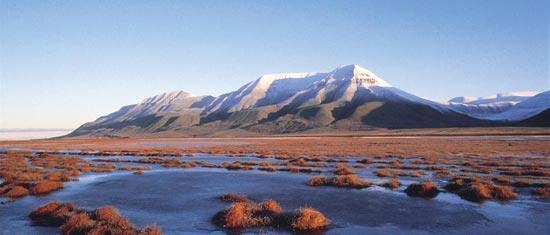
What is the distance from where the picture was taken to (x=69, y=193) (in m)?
32.3

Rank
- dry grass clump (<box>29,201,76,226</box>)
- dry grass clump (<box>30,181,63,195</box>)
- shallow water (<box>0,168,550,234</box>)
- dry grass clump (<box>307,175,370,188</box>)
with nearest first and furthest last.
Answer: shallow water (<box>0,168,550,234</box>) → dry grass clump (<box>29,201,76,226</box>) → dry grass clump (<box>30,181,63,195</box>) → dry grass clump (<box>307,175,370,188</box>)

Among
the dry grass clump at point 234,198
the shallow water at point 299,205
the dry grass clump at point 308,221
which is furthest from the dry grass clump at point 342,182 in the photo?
the dry grass clump at point 308,221

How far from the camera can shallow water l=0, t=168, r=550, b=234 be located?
21.4m

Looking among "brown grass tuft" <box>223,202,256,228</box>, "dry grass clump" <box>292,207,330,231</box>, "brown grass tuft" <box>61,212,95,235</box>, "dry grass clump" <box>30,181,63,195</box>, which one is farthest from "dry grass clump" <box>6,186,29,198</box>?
"dry grass clump" <box>292,207,330,231</box>

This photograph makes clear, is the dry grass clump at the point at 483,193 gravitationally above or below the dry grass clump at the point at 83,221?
below

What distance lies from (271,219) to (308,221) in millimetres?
1997

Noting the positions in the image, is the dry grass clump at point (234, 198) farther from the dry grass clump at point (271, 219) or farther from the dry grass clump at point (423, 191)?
the dry grass clump at point (423, 191)

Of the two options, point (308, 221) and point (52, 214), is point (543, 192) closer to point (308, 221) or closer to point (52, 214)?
point (308, 221)

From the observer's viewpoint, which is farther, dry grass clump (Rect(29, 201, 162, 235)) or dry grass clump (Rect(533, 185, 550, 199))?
dry grass clump (Rect(533, 185, 550, 199))

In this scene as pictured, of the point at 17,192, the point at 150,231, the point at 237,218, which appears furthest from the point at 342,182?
the point at 17,192

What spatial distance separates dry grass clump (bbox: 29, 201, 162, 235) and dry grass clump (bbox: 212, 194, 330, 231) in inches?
144

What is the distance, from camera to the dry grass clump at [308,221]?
68.8ft

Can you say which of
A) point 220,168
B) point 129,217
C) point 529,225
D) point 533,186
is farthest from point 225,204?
point 220,168

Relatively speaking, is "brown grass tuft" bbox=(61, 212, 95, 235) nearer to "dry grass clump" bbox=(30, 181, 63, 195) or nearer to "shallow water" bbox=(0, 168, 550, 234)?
"shallow water" bbox=(0, 168, 550, 234)
